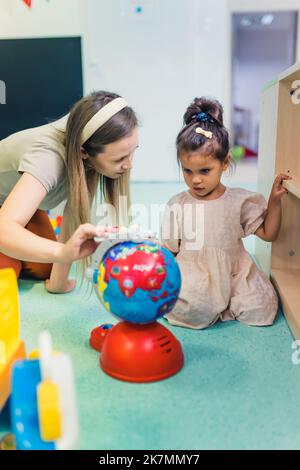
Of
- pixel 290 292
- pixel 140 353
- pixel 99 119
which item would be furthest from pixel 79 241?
pixel 290 292

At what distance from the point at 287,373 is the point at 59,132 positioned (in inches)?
32.0

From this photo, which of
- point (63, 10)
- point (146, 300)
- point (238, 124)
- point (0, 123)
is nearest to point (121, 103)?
point (146, 300)

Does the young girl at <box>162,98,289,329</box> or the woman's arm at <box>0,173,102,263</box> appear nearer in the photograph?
the woman's arm at <box>0,173,102,263</box>

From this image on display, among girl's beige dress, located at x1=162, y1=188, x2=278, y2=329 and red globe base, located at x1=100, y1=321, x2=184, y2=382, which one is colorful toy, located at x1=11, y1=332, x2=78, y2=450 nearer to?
red globe base, located at x1=100, y1=321, x2=184, y2=382

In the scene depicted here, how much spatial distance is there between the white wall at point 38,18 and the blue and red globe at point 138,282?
112 inches

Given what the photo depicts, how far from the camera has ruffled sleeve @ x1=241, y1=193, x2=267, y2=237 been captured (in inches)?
53.1

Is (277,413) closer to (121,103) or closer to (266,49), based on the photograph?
(121,103)

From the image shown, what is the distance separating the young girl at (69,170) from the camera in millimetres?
999

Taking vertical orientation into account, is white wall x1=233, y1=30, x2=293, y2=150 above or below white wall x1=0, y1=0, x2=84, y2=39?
below

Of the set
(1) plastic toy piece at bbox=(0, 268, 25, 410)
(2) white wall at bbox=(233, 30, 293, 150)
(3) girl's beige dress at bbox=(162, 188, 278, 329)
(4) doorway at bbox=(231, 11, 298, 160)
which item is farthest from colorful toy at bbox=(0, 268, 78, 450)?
(2) white wall at bbox=(233, 30, 293, 150)

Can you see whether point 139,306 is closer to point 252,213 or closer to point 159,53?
point 252,213

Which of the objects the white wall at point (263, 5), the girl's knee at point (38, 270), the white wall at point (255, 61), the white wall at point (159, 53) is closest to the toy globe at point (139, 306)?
the girl's knee at point (38, 270)

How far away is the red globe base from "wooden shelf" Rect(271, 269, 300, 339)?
1.13ft

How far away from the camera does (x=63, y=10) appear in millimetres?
3426
